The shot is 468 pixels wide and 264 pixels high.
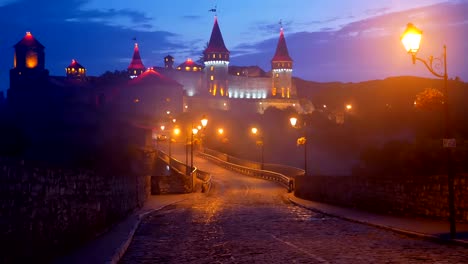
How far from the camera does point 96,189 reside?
52.7ft

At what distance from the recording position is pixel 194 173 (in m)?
48.4

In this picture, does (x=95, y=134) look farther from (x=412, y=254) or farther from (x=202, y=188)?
(x=412, y=254)

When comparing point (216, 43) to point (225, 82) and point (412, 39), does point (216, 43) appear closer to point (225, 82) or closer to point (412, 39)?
point (225, 82)

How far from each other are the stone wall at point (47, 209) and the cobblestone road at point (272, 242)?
1285mm

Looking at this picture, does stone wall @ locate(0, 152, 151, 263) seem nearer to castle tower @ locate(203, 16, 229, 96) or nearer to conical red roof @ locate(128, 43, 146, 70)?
castle tower @ locate(203, 16, 229, 96)

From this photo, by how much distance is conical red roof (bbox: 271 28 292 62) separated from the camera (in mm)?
160625

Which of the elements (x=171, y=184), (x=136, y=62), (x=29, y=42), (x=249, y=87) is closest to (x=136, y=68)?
(x=136, y=62)

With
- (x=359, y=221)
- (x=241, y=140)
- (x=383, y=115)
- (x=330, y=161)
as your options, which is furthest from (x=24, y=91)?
(x=359, y=221)

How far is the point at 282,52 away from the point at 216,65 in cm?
2254

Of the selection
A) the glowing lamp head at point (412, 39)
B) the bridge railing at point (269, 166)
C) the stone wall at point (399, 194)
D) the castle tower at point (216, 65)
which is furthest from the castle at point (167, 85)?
the glowing lamp head at point (412, 39)

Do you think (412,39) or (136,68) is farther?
(136,68)

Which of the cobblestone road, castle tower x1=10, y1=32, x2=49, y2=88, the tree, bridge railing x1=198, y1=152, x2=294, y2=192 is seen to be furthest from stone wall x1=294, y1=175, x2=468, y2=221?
castle tower x1=10, y1=32, x2=49, y2=88

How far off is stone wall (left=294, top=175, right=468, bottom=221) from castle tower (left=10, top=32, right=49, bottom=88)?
101 meters

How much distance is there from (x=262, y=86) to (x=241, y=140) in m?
48.5
